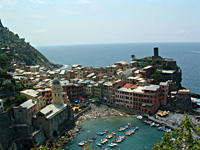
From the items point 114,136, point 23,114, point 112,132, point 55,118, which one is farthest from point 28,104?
point 114,136

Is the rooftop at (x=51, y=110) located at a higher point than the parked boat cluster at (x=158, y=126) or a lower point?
higher

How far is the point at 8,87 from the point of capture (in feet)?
202

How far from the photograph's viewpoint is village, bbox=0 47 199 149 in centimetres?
4622

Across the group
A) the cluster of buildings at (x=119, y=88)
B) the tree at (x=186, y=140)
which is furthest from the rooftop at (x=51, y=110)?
the tree at (x=186, y=140)

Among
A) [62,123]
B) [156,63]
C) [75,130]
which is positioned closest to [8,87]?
[62,123]

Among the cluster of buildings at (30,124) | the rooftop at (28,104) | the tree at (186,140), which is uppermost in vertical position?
the tree at (186,140)

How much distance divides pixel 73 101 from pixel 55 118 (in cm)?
2377

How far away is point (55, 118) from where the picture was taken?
169ft

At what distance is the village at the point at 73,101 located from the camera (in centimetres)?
4622

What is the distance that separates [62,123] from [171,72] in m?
56.8

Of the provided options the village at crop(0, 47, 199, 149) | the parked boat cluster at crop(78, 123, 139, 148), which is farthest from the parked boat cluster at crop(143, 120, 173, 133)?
the village at crop(0, 47, 199, 149)

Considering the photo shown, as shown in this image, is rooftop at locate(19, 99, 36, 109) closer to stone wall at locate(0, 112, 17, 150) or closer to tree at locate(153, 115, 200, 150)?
stone wall at locate(0, 112, 17, 150)

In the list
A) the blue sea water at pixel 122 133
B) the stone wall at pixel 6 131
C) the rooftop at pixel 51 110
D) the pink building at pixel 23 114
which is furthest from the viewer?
the rooftop at pixel 51 110

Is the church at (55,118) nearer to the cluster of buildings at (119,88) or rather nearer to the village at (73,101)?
the village at (73,101)
